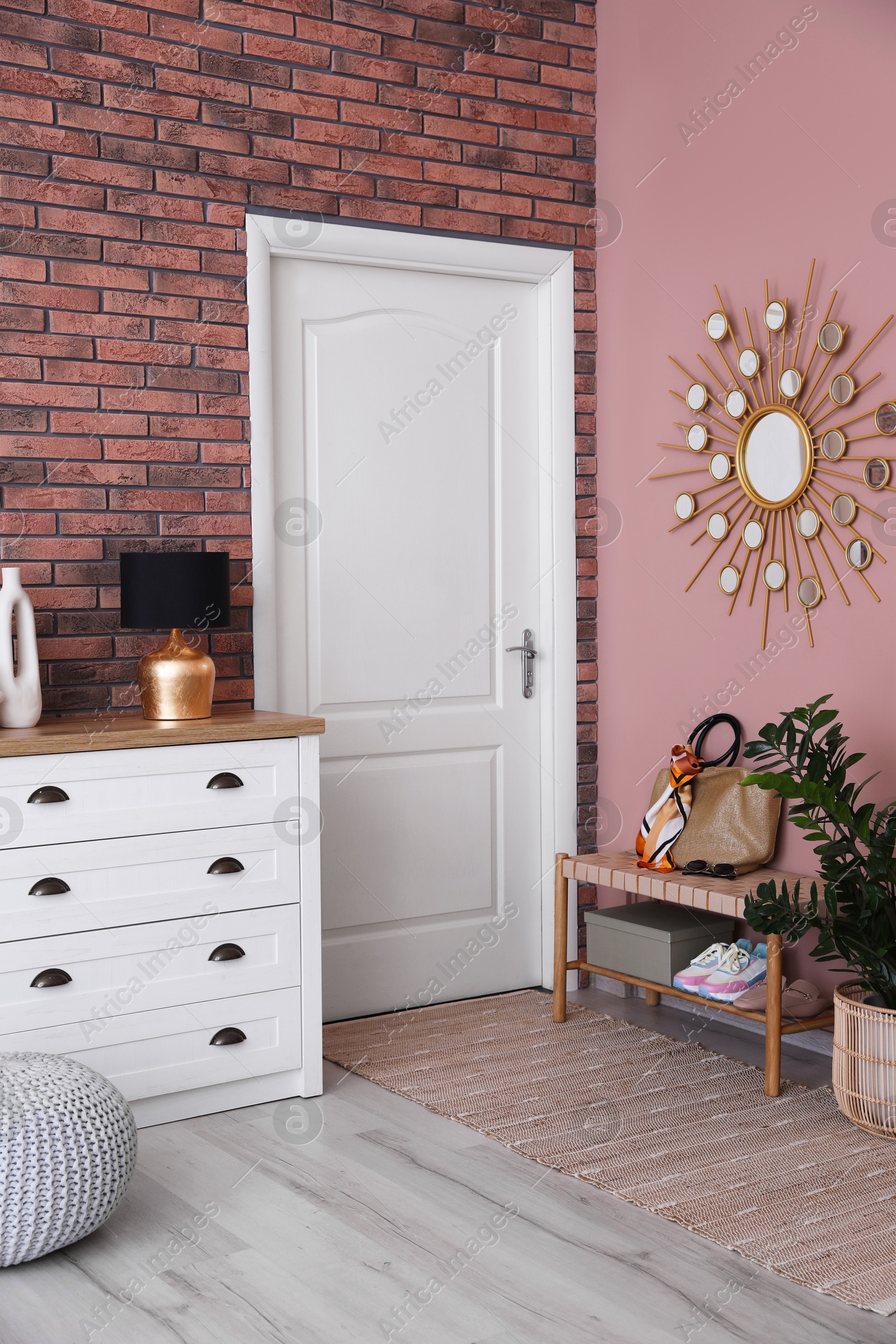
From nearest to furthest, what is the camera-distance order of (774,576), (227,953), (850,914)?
(850,914) < (227,953) < (774,576)

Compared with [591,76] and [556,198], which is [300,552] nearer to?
[556,198]

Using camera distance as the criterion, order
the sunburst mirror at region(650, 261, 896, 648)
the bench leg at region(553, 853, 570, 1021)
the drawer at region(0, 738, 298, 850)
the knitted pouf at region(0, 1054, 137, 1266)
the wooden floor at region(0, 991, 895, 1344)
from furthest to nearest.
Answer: the bench leg at region(553, 853, 570, 1021)
the sunburst mirror at region(650, 261, 896, 648)
the drawer at region(0, 738, 298, 850)
the knitted pouf at region(0, 1054, 137, 1266)
the wooden floor at region(0, 991, 895, 1344)

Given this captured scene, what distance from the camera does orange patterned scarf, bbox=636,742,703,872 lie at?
11.2 feet

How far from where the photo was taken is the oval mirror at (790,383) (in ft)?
10.6

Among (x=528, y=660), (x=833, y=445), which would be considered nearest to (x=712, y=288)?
(x=833, y=445)

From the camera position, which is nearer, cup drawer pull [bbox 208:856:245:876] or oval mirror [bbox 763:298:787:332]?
cup drawer pull [bbox 208:856:245:876]

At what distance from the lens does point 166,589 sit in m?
2.92

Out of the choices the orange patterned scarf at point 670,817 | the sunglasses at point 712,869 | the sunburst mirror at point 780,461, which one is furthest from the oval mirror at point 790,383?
the sunglasses at point 712,869

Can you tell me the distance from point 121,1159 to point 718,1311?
104 centimetres

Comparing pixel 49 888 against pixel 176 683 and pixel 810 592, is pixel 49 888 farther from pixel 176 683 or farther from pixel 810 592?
pixel 810 592

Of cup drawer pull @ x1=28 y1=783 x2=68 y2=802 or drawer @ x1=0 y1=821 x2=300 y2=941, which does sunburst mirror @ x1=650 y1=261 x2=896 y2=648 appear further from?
cup drawer pull @ x1=28 y1=783 x2=68 y2=802

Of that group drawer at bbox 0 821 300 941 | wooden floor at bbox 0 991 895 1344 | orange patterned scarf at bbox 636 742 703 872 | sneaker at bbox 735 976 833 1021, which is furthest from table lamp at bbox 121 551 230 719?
sneaker at bbox 735 976 833 1021

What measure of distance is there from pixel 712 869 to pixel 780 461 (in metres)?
1.06

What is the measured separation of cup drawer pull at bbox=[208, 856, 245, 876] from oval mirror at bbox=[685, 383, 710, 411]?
1763mm
